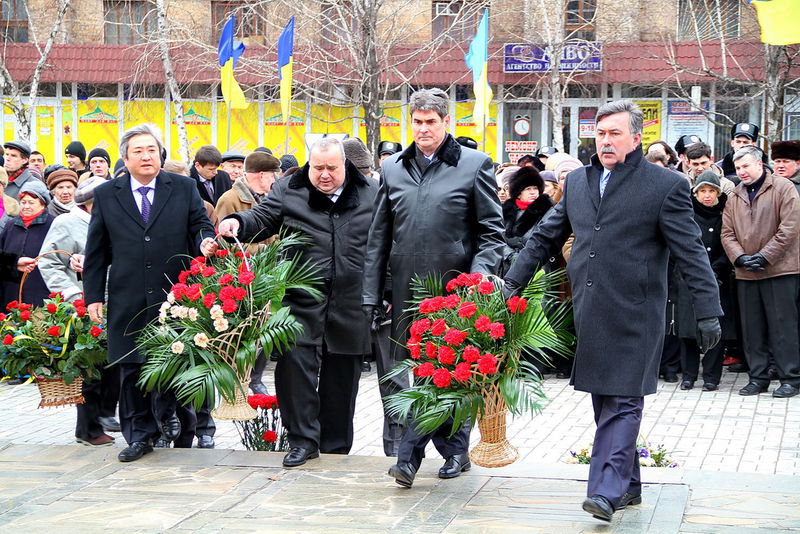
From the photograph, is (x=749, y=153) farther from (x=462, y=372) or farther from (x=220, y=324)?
(x=220, y=324)

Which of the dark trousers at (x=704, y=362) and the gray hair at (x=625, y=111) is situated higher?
the gray hair at (x=625, y=111)

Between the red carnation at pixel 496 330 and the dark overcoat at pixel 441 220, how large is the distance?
23.3 inches

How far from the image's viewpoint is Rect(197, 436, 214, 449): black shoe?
8000mm

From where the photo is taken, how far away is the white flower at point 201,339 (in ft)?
21.3

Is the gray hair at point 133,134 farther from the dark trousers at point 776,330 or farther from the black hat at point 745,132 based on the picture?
the black hat at point 745,132

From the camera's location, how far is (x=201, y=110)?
96.1 feet

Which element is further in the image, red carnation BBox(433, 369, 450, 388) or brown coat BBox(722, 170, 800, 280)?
brown coat BBox(722, 170, 800, 280)

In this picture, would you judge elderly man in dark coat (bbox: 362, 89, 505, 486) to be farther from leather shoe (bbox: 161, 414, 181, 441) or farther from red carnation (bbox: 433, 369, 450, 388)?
leather shoe (bbox: 161, 414, 181, 441)

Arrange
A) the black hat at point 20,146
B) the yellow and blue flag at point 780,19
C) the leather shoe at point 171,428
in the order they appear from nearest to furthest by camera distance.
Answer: the leather shoe at point 171,428
the yellow and blue flag at point 780,19
the black hat at point 20,146

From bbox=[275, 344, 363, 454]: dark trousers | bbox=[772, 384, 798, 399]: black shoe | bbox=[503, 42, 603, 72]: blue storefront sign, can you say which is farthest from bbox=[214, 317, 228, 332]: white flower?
bbox=[503, 42, 603, 72]: blue storefront sign

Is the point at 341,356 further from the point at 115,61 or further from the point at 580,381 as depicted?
the point at 115,61

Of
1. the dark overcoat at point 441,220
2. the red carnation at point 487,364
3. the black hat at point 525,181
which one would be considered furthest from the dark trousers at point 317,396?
the black hat at point 525,181

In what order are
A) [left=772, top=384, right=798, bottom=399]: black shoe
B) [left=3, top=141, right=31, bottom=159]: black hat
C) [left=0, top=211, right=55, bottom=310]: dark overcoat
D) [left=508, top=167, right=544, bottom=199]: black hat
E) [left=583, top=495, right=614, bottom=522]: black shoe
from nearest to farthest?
1. [left=583, top=495, right=614, bottom=522]: black shoe
2. [left=772, top=384, right=798, bottom=399]: black shoe
3. [left=0, top=211, right=55, bottom=310]: dark overcoat
4. [left=508, top=167, right=544, bottom=199]: black hat
5. [left=3, top=141, right=31, bottom=159]: black hat

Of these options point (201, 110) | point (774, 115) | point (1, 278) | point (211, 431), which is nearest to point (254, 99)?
point (201, 110)
